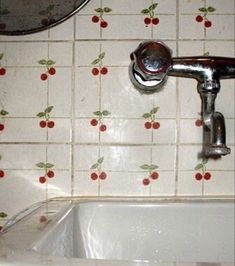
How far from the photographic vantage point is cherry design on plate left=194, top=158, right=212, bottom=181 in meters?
0.69

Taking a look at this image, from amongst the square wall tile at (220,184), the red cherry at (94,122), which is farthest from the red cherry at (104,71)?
the square wall tile at (220,184)

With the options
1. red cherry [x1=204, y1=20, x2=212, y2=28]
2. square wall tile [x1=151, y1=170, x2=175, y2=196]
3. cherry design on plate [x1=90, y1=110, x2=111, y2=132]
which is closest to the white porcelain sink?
square wall tile [x1=151, y1=170, x2=175, y2=196]

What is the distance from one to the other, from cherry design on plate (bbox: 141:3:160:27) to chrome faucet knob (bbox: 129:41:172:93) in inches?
2.3

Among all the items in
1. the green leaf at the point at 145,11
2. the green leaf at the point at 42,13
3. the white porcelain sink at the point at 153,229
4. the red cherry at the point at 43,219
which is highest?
the green leaf at the point at 145,11

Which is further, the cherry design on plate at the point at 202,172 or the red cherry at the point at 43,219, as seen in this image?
the cherry design on plate at the point at 202,172

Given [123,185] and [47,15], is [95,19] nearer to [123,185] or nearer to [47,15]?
[47,15]

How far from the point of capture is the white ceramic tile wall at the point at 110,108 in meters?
0.69

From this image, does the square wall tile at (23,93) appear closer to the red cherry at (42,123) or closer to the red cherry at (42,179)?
the red cherry at (42,123)

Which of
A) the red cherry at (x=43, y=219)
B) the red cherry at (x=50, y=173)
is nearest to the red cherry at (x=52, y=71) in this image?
the red cherry at (x=50, y=173)

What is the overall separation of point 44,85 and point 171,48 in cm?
28

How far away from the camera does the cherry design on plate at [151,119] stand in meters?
0.69

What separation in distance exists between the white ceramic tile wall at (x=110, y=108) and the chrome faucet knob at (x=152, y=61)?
5cm

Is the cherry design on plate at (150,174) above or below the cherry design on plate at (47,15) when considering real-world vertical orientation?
below

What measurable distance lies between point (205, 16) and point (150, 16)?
0.12 meters
